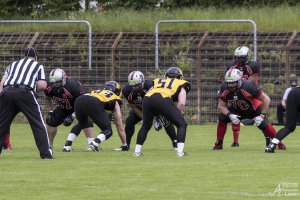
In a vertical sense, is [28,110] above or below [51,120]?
above

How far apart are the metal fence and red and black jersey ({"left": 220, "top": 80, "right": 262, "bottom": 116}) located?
11528mm

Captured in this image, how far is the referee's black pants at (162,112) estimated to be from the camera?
57.0 ft

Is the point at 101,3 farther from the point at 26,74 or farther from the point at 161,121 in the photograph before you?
the point at 26,74

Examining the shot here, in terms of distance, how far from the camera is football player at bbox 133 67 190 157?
17.4 m

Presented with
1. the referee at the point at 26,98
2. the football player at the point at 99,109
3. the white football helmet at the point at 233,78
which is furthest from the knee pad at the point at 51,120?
the white football helmet at the point at 233,78

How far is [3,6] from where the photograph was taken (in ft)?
126

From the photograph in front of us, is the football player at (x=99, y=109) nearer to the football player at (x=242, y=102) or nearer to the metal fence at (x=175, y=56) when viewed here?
the football player at (x=242, y=102)

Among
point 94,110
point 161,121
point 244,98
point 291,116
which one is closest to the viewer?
point 291,116

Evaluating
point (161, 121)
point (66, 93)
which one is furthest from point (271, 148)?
point (66, 93)

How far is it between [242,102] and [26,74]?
14.8ft

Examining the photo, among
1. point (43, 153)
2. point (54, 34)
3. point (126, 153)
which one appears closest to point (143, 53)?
point (54, 34)

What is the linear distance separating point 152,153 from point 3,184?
20.2 feet

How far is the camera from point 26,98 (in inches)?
668

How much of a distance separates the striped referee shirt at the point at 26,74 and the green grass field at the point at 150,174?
4.19ft
